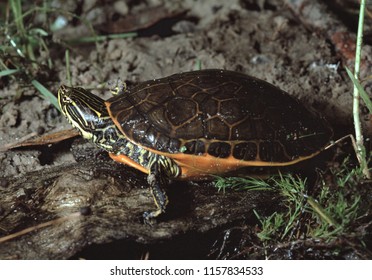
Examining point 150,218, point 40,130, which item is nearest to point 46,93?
point 40,130

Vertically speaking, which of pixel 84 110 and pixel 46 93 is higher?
pixel 84 110

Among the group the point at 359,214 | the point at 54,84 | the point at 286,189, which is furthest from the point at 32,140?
the point at 359,214

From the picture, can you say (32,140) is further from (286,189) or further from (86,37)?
(286,189)

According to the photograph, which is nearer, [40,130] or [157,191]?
[157,191]

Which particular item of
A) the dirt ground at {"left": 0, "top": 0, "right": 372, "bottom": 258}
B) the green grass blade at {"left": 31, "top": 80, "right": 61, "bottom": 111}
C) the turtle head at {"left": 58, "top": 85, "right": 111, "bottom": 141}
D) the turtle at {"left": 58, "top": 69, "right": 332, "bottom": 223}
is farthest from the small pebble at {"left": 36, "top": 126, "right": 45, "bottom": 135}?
the turtle at {"left": 58, "top": 69, "right": 332, "bottom": 223}

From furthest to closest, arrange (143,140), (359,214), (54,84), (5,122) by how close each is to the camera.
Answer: (54,84) → (5,122) → (143,140) → (359,214)

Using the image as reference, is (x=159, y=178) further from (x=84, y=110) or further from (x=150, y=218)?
(x=84, y=110)

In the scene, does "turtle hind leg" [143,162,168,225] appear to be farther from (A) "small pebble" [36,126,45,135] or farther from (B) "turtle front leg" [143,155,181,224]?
(A) "small pebble" [36,126,45,135]
